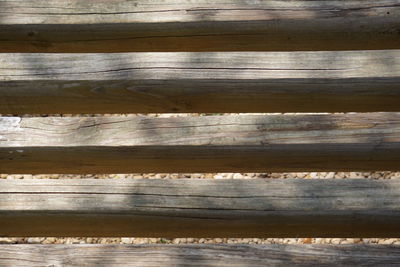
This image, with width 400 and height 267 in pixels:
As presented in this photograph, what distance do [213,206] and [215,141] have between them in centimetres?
26

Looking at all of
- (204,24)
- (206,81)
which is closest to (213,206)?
(206,81)

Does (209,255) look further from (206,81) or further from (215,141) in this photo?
(206,81)

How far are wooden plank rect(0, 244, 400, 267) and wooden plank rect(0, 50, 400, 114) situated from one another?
0.60 meters

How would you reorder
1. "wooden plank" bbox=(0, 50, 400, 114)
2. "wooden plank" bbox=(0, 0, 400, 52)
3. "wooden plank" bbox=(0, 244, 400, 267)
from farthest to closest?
"wooden plank" bbox=(0, 0, 400, 52), "wooden plank" bbox=(0, 50, 400, 114), "wooden plank" bbox=(0, 244, 400, 267)

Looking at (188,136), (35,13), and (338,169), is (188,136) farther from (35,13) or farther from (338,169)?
(35,13)

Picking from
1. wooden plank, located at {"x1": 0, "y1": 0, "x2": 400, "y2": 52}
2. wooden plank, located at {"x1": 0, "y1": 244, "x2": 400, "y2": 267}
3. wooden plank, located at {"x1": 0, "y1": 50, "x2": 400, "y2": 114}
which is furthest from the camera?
wooden plank, located at {"x1": 0, "y1": 0, "x2": 400, "y2": 52}

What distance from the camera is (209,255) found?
216 cm

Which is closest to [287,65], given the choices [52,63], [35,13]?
[52,63]

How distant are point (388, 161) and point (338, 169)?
20 centimetres

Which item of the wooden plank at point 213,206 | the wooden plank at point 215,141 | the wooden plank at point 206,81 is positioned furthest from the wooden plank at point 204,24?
the wooden plank at point 213,206

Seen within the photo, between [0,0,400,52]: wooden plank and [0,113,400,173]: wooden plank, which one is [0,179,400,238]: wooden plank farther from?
[0,0,400,52]: wooden plank

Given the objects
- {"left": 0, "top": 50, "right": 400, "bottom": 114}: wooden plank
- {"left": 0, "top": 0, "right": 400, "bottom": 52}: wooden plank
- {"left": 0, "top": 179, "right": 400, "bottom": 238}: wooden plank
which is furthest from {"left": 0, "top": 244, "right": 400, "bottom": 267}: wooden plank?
{"left": 0, "top": 0, "right": 400, "bottom": 52}: wooden plank

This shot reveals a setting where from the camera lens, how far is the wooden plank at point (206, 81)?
2344 mm

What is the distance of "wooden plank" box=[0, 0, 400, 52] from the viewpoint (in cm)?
254
